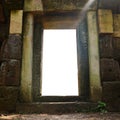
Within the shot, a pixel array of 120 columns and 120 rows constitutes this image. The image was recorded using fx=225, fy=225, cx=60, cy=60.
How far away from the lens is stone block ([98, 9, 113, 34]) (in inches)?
241

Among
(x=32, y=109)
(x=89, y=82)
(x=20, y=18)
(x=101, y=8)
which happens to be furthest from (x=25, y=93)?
(x=101, y=8)

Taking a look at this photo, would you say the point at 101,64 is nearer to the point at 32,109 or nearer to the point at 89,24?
the point at 89,24

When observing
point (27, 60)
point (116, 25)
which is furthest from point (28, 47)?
point (116, 25)

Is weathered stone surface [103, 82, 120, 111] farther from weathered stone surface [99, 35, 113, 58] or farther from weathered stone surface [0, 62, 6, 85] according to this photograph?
weathered stone surface [0, 62, 6, 85]

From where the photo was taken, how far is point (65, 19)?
661 centimetres

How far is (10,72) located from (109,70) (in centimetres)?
257

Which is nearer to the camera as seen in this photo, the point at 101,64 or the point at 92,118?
the point at 92,118

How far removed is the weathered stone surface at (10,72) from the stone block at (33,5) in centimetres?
155

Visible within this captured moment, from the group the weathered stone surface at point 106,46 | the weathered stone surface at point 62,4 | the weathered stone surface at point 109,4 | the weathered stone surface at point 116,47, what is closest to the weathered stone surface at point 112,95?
the weathered stone surface at point 106,46

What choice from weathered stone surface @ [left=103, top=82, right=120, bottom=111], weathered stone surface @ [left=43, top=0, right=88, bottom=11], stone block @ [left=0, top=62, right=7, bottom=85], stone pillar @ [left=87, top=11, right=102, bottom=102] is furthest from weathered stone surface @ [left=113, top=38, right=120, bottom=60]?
stone block @ [left=0, top=62, right=7, bottom=85]

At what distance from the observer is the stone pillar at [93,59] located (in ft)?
18.8

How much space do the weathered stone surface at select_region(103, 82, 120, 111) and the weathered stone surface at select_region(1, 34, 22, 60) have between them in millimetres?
2419

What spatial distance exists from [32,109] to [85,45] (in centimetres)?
233

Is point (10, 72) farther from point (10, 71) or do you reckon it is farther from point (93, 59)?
point (93, 59)
